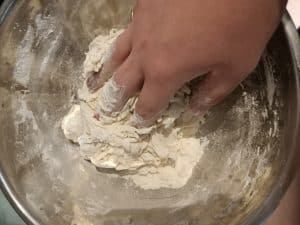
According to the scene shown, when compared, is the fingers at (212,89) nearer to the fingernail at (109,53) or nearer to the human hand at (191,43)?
the human hand at (191,43)

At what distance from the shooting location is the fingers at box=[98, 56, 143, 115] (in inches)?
30.5

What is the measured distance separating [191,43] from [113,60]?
19 cm

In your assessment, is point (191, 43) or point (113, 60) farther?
point (113, 60)

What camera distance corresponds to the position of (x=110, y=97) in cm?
85

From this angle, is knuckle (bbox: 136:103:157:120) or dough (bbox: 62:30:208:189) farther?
dough (bbox: 62:30:208:189)

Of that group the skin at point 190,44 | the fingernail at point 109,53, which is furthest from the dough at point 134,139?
the skin at point 190,44

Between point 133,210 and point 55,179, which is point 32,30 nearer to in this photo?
point 55,179

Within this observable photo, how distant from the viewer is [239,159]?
917 mm

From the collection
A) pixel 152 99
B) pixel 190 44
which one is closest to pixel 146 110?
pixel 152 99

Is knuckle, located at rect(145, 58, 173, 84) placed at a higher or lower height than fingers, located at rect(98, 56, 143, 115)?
higher

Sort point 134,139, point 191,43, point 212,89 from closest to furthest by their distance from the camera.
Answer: point 191,43
point 212,89
point 134,139

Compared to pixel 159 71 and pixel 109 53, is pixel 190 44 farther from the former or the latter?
pixel 109 53

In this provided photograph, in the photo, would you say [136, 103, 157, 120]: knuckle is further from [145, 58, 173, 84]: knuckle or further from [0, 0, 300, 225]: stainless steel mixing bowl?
[0, 0, 300, 225]: stainless steel mixing bowl

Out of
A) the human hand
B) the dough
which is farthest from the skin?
the dough
